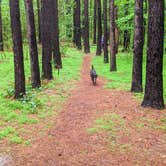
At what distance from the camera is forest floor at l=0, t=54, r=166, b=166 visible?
6.89 m

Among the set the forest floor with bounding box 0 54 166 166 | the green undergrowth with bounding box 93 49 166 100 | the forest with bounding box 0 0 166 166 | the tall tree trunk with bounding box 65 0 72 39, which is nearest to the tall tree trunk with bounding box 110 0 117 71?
the green undergrowth with bounding box 93 49 166 100

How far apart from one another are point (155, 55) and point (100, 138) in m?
3.68

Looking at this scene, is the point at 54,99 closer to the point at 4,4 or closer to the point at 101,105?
the point at 101,105

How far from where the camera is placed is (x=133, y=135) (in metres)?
8.30

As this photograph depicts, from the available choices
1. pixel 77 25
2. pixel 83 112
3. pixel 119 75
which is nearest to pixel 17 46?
pixel 83 112

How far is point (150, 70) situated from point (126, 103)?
160 centimetres

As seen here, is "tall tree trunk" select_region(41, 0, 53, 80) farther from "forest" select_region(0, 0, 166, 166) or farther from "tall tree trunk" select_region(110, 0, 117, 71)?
"tall tree trunk" select_region(110, 0, 117, 71)

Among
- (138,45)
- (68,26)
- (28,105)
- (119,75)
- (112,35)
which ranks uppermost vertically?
(68,26)

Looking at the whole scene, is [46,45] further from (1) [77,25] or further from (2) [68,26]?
(2) [68,26]

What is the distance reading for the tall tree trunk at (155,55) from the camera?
1014 cm

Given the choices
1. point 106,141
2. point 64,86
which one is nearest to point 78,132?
point 106,141

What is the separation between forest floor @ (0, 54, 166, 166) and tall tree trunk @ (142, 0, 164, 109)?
1.39 feet

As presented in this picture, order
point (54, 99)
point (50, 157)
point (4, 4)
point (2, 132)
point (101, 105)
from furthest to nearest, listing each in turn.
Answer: point (4, 4)
point (54, 99)
point (101, 105)
point (2, 132)
point (50, 157)

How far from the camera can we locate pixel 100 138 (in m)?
8.06
